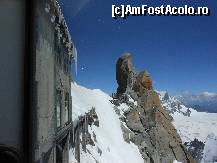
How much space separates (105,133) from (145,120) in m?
4.60

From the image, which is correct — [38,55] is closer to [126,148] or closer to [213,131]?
[126,148]

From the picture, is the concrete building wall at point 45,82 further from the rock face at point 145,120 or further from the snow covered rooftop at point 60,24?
the rock face at point 145,120

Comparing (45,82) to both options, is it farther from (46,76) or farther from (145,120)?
(145,120)

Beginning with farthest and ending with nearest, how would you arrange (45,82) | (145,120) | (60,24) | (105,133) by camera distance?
(145,120) < (105,133) < (60,24) < (45,82)

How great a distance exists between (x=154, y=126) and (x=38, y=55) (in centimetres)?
1535

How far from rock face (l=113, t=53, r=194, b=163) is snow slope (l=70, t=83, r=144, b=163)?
0.66 meters

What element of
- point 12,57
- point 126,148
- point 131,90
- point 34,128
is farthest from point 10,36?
point 131,90

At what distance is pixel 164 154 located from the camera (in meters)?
18.3

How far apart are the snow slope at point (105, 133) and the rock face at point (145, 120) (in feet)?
2.16

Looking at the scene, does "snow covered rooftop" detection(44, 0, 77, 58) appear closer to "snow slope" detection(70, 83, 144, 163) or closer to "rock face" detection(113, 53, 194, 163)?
"snow slope" detection(70, 83, 144, 163)

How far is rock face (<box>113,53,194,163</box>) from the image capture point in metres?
17.4

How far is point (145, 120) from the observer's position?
1872 centimetres

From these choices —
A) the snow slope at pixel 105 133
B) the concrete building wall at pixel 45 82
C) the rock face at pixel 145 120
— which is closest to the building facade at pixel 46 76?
the concrete building wall at pixel 45 82

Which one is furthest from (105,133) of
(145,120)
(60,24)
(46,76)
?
(46,76)
